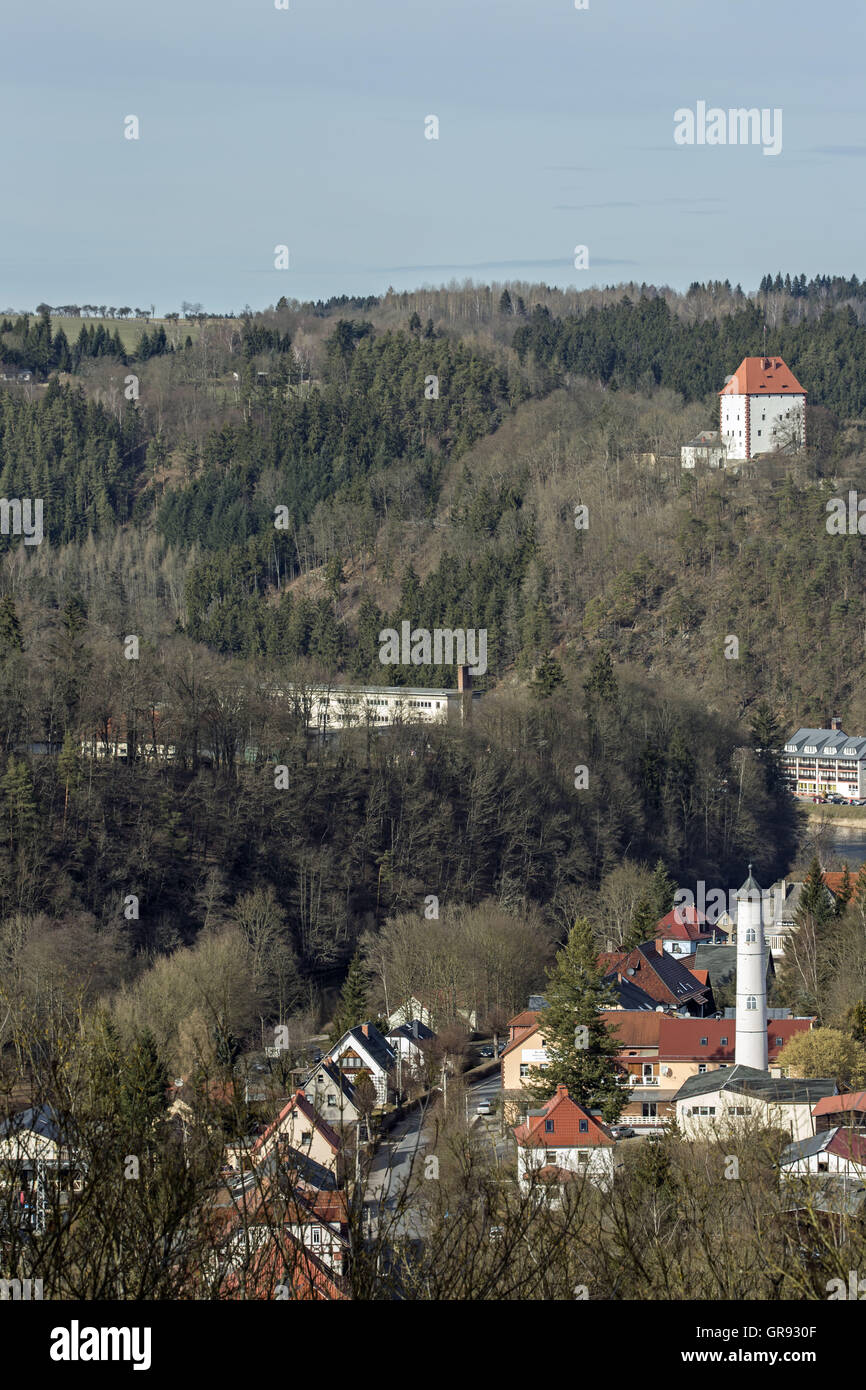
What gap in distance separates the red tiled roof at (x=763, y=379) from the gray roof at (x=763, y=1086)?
5695cm

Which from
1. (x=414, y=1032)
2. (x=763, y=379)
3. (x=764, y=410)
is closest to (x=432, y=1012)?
(x=414, y=1032)

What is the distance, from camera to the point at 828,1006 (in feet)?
112

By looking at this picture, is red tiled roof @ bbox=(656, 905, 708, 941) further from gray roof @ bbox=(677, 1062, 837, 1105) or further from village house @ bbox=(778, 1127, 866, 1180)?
village house @ bbox=(778, 1127, 866, 1180)

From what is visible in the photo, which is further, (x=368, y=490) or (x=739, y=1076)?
(x=368, y=490)

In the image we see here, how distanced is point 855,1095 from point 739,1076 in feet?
8.38

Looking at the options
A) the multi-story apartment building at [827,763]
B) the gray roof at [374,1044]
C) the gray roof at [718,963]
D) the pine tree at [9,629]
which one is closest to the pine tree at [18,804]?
the pine tree at [9,629]

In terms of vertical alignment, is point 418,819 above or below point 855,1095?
above

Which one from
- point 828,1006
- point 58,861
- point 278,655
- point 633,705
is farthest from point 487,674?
point 828,1006

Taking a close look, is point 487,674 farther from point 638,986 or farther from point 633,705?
point 638,986

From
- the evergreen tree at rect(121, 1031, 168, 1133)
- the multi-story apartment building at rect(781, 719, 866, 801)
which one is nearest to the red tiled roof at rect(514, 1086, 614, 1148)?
the evergreen tree at rect(121, 1031, 168, 1133)

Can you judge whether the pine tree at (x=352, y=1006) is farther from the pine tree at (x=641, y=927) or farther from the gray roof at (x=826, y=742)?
the gray roof at (x=826, y=742)

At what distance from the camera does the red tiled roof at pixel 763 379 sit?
269 ft

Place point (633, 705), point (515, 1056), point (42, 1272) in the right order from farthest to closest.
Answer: point (633, 705)
point (515, 1056)
point (42, 1272)

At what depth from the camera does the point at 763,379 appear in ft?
270
